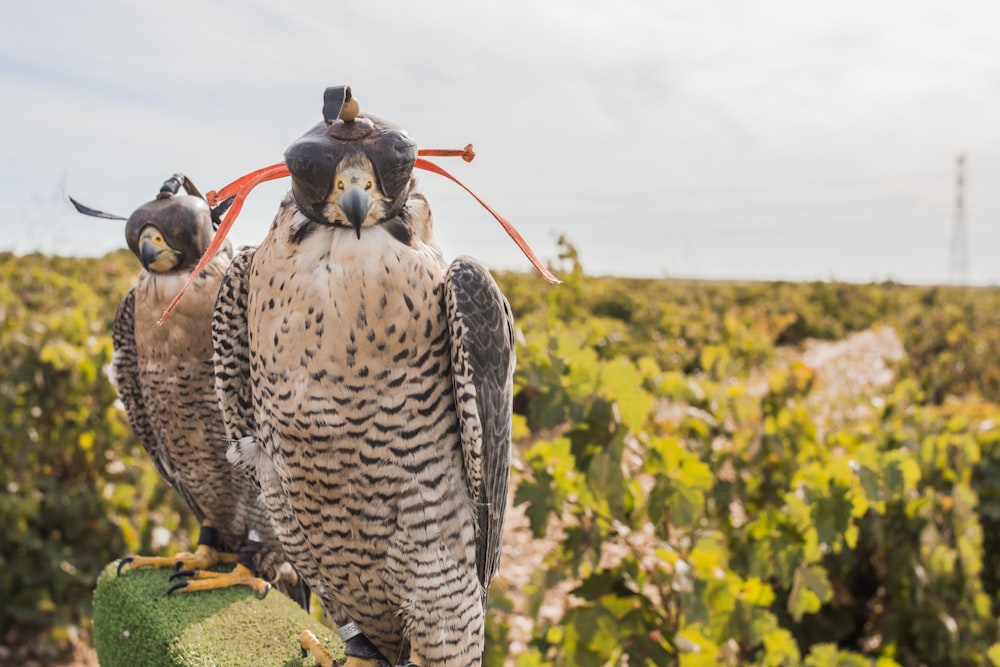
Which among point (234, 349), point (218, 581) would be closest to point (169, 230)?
point (234, 349)

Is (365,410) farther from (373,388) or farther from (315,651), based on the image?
(315,651)

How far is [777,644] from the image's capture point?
293cm

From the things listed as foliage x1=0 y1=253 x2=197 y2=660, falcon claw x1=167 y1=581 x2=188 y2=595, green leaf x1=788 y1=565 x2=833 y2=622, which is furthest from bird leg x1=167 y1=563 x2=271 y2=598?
foliage x1=0 y1=253 x2=197 y2=660

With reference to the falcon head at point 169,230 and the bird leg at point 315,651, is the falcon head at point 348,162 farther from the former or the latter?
the bird leg at point 315,651

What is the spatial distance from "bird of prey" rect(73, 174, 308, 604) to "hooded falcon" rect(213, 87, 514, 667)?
11.7 inches

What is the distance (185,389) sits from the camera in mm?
1932

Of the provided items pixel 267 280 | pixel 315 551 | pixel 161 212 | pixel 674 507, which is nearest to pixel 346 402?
pixel 267 280

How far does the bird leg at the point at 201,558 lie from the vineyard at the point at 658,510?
1037 millimetres

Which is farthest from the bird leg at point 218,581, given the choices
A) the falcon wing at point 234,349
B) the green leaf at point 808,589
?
the green leaf at point 808,589

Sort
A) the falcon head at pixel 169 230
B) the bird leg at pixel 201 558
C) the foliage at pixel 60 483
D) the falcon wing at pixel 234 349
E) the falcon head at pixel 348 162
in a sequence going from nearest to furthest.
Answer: the falcon head at pixel 348 162, the falcon wing at pixel 234 349, the falcon head at pixel 169 230, the bird leg at pixel 201 558, the foliage at pixel 60 483

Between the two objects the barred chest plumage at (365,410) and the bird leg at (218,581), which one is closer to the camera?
the barred chest plumage at (365,410)

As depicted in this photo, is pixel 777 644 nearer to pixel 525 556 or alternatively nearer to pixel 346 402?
pixel 346 402

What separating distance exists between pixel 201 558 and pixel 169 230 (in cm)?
115

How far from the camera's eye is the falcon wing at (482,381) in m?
1.39
